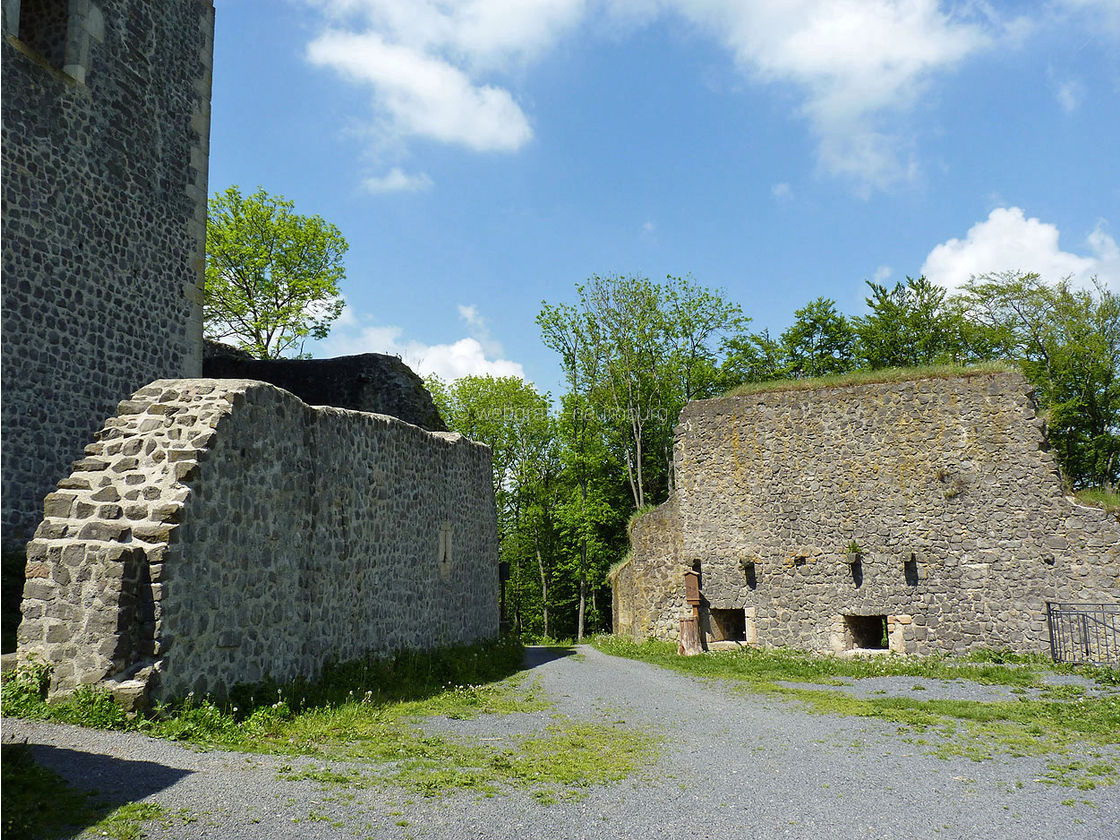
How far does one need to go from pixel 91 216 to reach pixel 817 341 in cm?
2833

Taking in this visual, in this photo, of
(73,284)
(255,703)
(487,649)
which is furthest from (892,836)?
(73,284)

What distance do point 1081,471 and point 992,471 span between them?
1642cm

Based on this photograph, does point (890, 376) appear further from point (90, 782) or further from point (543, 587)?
point (543, 587)

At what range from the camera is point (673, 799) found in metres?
5.47

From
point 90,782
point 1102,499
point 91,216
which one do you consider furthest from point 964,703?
point 91,216

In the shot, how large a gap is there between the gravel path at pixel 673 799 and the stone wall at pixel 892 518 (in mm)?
8209

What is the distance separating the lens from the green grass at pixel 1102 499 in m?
13.9

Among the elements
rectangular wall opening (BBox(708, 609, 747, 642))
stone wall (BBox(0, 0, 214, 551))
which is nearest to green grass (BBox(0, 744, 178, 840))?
stone wall (BBox(0, 0, 214, 551))

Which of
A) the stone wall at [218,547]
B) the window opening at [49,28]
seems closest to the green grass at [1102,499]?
the stone wall at [218,547]

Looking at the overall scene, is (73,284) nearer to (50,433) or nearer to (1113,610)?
(50,433)

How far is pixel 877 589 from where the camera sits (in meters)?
15.4

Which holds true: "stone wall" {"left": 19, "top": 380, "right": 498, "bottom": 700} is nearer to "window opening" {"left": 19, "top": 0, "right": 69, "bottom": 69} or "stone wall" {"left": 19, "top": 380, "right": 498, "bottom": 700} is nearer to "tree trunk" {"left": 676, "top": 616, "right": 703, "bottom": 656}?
"window opening" {"left": 19, "top": 0, "right": 69, "bottom": 69}

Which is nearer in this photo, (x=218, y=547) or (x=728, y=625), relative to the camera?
(x=218, y=547)

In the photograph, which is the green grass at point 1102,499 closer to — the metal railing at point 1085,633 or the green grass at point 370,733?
the metal railing at point 1085,633
